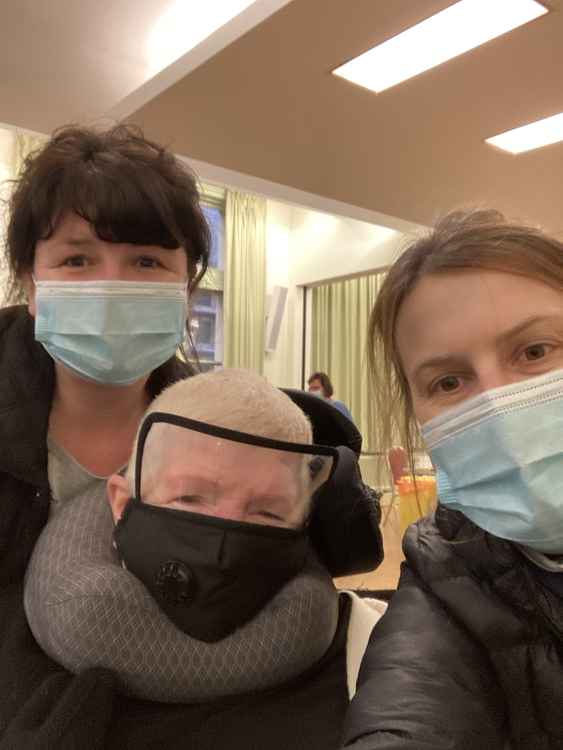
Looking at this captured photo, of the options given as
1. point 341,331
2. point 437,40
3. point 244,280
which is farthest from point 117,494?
point 341,331

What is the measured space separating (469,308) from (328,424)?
1.12ft

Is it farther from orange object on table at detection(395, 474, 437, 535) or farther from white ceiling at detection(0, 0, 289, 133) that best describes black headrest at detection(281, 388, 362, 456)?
white ceiling at detection(0, 0, 289, 133)

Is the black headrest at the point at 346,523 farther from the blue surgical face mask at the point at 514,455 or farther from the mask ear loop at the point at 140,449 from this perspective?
the mask ear loop at the point at 140,449

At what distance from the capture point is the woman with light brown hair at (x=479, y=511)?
32.1 inches

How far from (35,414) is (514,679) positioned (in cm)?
81

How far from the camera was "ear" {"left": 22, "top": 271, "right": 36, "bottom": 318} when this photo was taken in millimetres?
1328

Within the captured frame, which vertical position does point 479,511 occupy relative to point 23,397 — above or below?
below

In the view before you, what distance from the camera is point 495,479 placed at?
3.31 feet

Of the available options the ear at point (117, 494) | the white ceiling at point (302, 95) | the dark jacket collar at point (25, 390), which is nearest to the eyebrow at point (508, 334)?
the ear at point (117, 494)

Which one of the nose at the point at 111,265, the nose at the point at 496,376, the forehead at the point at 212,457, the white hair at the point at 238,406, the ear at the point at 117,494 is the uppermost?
the nose at the point at 111,265

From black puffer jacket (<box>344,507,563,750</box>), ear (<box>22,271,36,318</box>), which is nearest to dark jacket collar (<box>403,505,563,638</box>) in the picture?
black puffer jacket (<box>344,507,563,750</box>)

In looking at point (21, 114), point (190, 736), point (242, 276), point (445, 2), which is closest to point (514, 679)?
point (190, 736)

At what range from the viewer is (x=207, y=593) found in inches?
33.5

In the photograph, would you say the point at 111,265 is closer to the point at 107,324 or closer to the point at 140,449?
the point at 107,324
